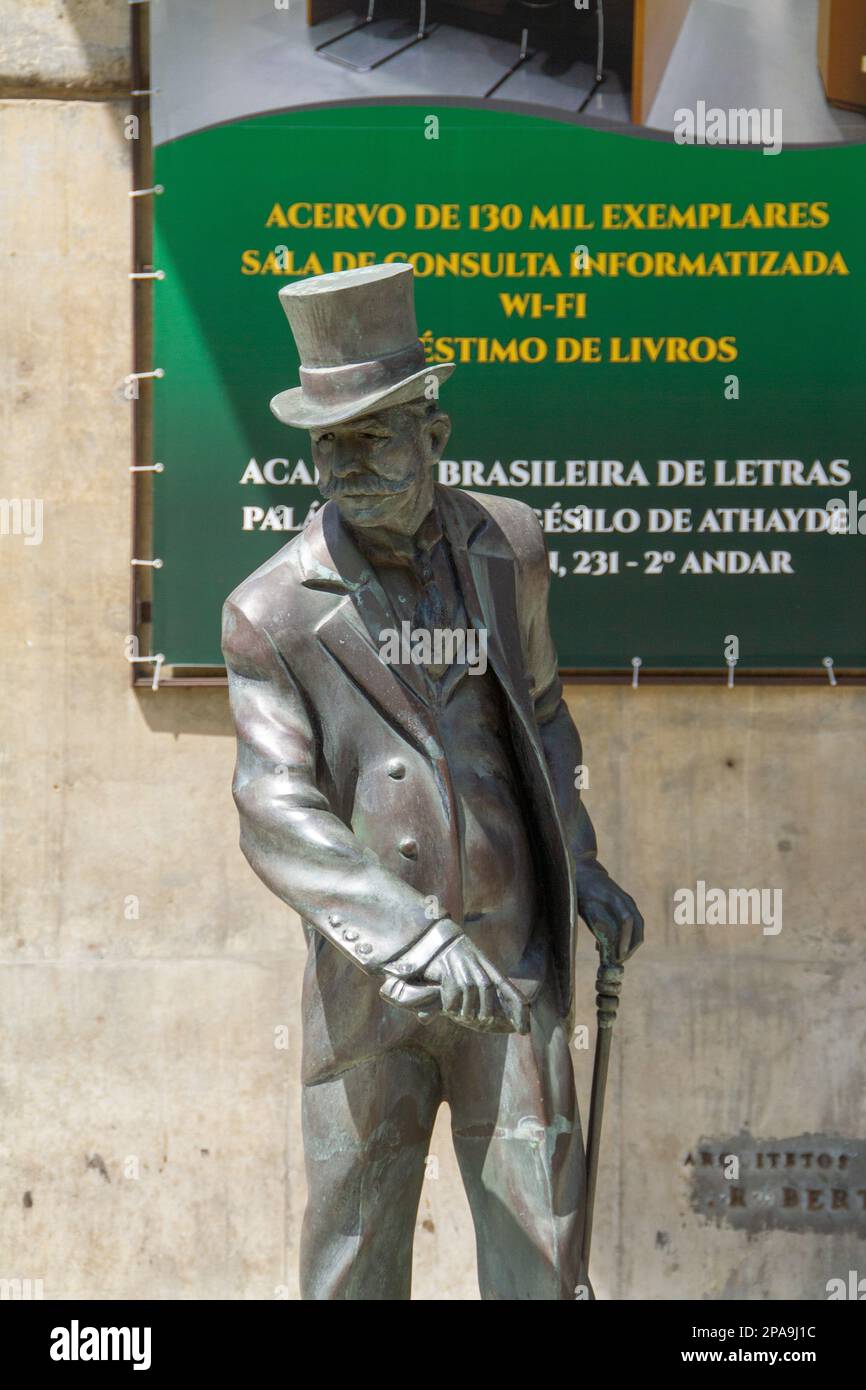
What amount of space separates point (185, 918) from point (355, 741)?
2603mm

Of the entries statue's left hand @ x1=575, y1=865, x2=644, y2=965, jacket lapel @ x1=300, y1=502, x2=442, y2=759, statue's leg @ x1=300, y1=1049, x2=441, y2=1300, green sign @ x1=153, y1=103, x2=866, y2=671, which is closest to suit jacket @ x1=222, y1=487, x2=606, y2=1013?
jacket lapel @ x1=300, y1=502, x2=442, y2=759

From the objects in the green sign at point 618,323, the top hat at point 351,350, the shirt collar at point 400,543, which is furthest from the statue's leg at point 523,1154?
the green sign at point 618,323

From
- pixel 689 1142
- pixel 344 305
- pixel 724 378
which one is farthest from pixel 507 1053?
pixel 724 378

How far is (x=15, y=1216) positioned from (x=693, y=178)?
13.4 ft

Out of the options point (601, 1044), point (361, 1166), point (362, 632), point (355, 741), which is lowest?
point (361, 1166)

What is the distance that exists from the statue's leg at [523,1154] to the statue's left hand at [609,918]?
0.63ft

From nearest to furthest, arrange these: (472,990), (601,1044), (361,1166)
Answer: (472,990)
(361,1166)
(601,1044)

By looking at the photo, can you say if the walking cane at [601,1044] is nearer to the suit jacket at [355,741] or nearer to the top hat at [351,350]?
the suit jacket at [355,741]

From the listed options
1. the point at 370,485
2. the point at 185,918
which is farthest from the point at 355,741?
the point at 185,918

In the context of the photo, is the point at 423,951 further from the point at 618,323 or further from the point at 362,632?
the point at 618,323

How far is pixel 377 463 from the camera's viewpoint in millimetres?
3893

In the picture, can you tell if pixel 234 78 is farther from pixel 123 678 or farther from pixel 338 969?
pixel 338 969

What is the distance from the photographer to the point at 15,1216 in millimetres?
6527

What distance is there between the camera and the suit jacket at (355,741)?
3812 mm
